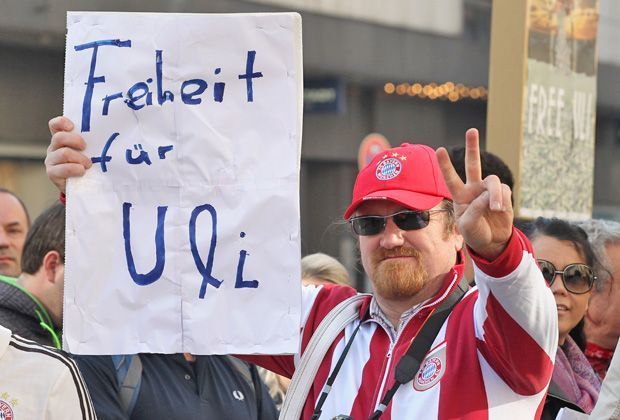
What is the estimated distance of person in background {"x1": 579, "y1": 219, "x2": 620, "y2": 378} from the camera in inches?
188

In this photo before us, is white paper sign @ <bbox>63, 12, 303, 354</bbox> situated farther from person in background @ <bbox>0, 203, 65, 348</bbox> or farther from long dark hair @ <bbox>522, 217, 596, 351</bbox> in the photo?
long dark hair @ <bbox>522, 217, 596, 351</bbox>

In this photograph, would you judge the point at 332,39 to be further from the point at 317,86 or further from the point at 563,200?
the point at 563,200

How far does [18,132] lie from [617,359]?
11.1 metres

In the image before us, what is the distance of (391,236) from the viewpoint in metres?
3.76

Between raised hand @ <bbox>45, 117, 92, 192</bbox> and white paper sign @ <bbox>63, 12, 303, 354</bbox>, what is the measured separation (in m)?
0.03

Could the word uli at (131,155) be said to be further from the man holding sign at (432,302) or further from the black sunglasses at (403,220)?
the black sunglasses at (403,220)

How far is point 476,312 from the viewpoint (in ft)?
11.4

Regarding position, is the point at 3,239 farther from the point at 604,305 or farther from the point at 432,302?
the point at 432,302

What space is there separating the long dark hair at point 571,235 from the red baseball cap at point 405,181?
81 cm

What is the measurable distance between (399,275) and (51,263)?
1.52 meters

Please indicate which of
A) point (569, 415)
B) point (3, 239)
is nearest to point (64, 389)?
point (569, 415)

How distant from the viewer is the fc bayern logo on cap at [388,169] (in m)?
3.86

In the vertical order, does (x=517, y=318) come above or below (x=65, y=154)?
below

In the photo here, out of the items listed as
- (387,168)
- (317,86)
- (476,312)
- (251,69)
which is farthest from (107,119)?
(317,86)
